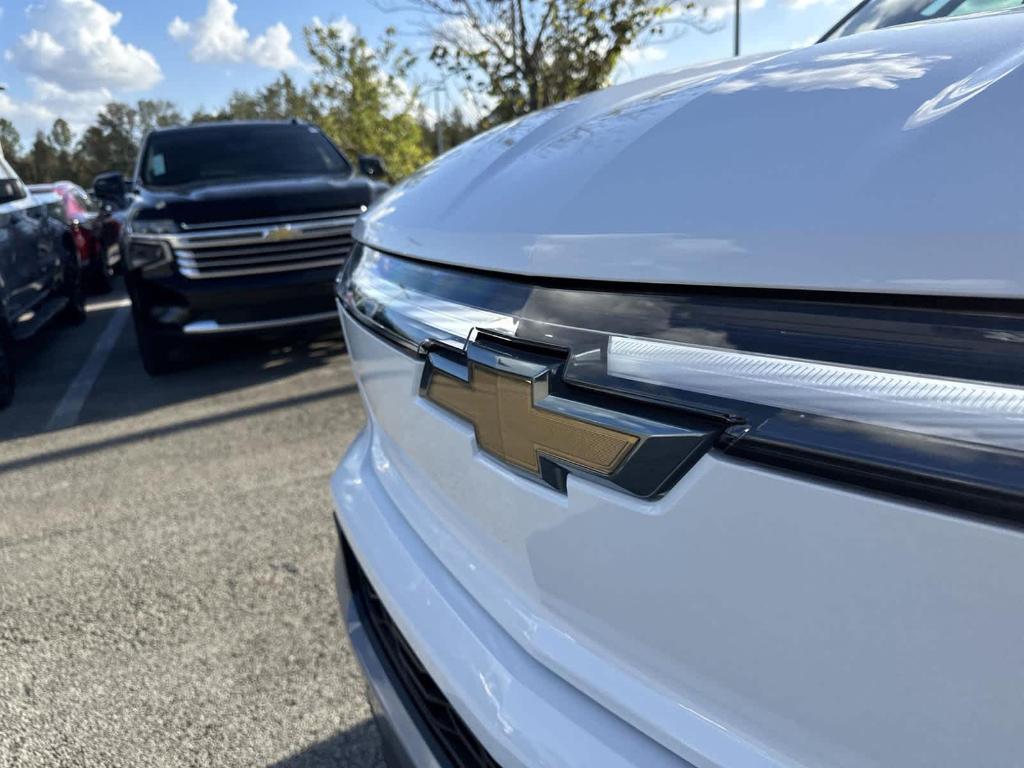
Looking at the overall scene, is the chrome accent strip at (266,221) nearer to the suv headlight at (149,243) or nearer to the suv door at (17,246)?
the suv headlight at (149,243)

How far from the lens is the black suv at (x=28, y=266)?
5.42m

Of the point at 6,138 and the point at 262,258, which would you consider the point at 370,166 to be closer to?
the point at 262,258

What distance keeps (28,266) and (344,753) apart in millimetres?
5566

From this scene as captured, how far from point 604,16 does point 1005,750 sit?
8.59 metres

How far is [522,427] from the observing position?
954 millimetres

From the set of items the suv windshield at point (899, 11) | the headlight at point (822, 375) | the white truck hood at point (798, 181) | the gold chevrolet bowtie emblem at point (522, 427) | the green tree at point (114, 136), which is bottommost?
the green tree at point (114, 136)

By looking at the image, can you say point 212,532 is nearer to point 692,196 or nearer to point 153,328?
point 153,328

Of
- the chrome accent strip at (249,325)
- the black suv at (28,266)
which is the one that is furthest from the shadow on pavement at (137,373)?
the black suv at (28,266)

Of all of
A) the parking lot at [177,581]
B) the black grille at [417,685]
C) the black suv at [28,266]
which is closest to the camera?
the black grille at [417,685]

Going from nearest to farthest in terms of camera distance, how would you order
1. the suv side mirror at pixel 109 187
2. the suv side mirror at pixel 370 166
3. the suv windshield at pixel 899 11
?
the suv windshield at pixel 899 11, the suv side mirror at pixel 370 166, the suv side mirror at pixel 109 187

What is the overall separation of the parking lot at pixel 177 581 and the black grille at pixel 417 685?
0.62 m

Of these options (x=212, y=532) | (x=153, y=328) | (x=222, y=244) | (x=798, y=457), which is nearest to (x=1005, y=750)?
(x=798, y=457)

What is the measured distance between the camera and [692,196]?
837 mm

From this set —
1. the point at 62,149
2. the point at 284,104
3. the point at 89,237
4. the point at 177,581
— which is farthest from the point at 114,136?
the point at 177,581
